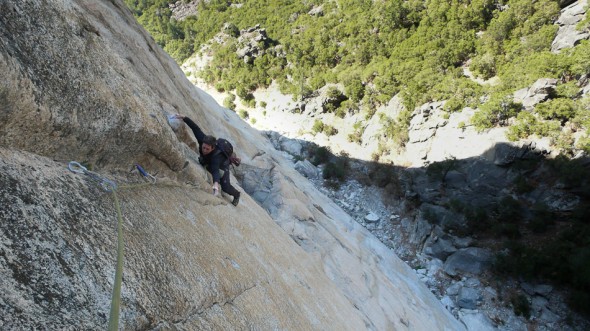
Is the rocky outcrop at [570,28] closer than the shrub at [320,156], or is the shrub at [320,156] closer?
the rocky outcrop at [570,28]

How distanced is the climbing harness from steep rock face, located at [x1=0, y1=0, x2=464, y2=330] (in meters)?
0.11

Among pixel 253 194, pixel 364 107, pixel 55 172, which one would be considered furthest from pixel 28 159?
pixel 364 107

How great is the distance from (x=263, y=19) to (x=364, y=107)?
28.6m

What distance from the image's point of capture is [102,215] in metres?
2.99

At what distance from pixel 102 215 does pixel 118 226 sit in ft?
0.89

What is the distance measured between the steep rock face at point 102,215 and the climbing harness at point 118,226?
0.11m

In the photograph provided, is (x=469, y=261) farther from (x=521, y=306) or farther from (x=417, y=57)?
(x=417, y=57)

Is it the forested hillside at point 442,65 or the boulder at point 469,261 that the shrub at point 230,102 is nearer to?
the forested hillside at point 442,65

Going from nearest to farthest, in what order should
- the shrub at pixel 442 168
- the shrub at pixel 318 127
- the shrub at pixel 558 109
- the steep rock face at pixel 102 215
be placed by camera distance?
the steep rock face at pixel 102 215 → the shrub at pixel 558 109 → the shrub at pixel 442 168 → the shrub at pixel 318 127

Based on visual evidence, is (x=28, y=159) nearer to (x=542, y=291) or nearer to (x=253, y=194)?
(x=253, y=194)

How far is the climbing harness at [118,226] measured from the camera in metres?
2.10

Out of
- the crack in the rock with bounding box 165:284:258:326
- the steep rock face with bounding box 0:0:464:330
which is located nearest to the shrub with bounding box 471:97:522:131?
the steep rock face with bounding box 0:0:464:330

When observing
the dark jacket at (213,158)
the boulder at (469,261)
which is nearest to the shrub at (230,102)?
the boulder at (469,261)

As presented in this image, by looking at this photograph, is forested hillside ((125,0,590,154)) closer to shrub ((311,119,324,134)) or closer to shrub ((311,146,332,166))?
shrub ((311,119,324,134))
